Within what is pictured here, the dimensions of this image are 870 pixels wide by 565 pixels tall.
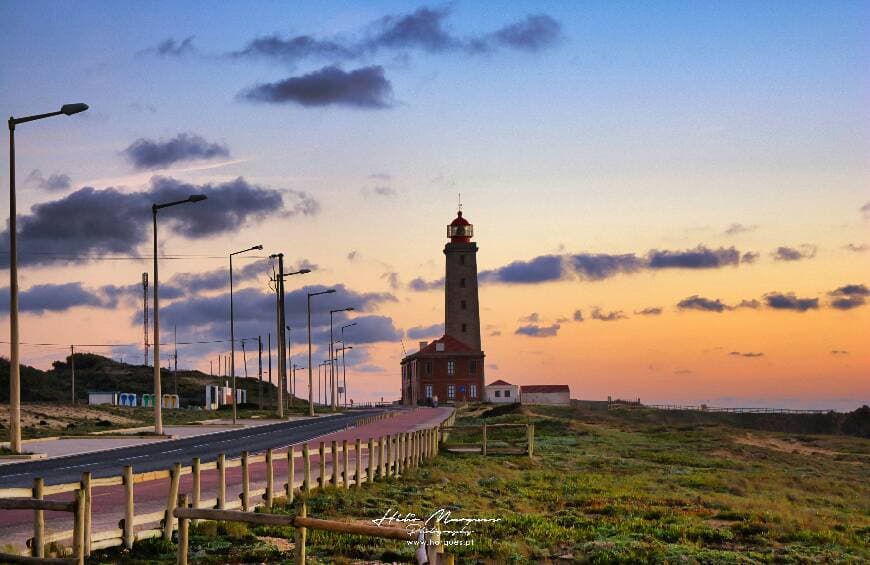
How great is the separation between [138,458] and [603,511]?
1856cm

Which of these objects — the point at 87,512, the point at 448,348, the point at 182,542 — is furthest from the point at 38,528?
the point at 448,348

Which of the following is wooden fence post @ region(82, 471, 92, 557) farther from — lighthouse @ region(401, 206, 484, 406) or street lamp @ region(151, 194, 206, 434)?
lighthouse @ region(401, 206, 484, 406)

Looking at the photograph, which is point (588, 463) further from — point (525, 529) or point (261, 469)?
point (525, 529)

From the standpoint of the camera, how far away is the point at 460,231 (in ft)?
522

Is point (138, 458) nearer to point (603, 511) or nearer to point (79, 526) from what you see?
point (603, 511)

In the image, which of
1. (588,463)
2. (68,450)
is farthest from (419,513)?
(68,450)

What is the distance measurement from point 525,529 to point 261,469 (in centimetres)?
1112

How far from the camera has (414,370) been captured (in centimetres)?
16400

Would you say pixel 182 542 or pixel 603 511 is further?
pixel 603 511

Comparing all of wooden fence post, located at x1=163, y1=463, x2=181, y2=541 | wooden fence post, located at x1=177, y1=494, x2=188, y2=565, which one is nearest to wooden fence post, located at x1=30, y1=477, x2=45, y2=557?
wooden fence post, located at x1=177, y1=494, x2=188, y2=565

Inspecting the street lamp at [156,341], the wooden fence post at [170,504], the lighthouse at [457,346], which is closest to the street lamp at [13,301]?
the street lamp at [156,341]

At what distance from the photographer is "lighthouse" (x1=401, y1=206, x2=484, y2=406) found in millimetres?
154250

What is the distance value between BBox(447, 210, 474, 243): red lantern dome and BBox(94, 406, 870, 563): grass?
109 m

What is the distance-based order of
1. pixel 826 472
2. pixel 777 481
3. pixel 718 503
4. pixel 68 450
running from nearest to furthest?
pixel 718 503
pixel 777 481
pixel 68 450
pixel 826 472
